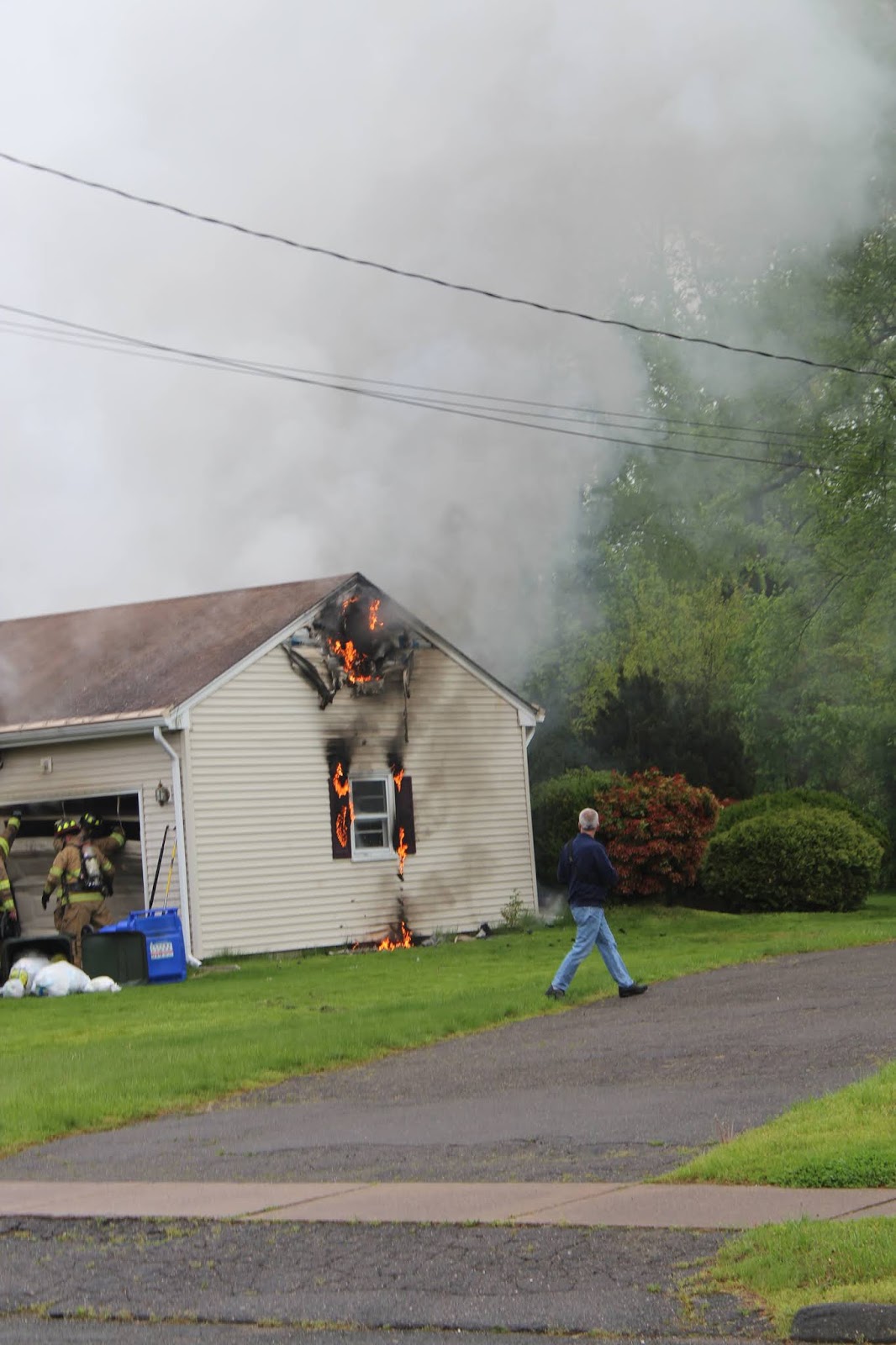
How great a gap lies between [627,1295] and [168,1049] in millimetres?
8088

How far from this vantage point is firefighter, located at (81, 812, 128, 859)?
23094mm

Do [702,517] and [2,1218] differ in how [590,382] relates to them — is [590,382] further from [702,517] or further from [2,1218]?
[2,1218]

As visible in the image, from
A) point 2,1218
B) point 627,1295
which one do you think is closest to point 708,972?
point 2,1218

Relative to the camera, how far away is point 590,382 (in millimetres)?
16781

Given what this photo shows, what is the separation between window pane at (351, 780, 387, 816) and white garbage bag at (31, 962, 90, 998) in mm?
6400

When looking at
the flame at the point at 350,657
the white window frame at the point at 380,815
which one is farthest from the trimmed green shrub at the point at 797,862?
the flame at the point at 350,657

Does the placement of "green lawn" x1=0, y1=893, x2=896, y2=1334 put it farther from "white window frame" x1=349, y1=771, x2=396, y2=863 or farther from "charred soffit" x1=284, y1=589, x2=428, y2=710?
"charred soffit" x1=284, y1=589, x2=428, y2=710

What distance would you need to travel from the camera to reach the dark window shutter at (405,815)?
2539 centimetres

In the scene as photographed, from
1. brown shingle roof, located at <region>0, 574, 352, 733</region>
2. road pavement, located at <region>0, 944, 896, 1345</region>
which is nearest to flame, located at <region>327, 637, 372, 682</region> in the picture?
brown shingle roof, located at <region>0, 574, 352, 733</region>

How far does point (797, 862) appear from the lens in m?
26.7

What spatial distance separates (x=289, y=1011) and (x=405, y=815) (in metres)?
9.26

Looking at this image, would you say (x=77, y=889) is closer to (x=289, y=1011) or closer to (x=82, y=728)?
(x=82, y=728)

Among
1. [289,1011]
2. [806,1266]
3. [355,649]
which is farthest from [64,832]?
[806,1266]

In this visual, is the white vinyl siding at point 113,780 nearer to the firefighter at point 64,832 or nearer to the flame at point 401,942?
the firefighter at point 64,832
